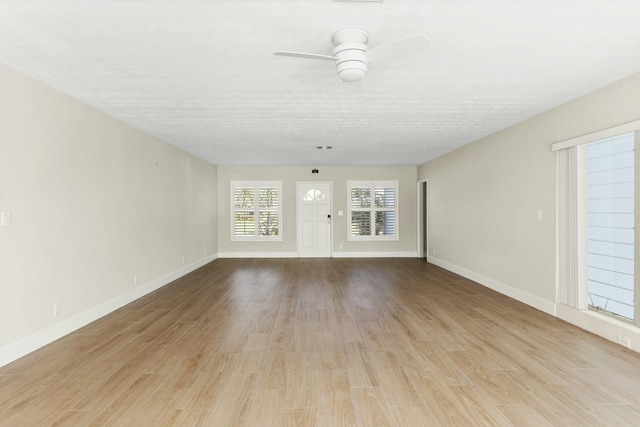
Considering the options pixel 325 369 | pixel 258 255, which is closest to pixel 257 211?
pixel 258 255

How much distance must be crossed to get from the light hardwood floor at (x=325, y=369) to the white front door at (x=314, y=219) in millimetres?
4335

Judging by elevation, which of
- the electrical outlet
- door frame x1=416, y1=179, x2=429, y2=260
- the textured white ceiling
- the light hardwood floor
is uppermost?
the textured white ceiling

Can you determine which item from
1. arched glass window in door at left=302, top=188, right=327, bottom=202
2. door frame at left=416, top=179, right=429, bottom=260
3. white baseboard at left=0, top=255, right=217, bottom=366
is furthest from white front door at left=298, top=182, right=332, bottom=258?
white baseboard at left=0, top=255, right=217, bottom=366

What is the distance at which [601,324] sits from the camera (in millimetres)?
3166

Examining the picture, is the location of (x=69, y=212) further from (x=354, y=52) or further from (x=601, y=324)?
(x=601, y=324)

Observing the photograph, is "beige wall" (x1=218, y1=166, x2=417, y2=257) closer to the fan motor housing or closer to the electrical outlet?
the electrical outlet

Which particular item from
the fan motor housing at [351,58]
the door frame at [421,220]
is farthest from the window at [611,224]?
the door frame at [421,220]

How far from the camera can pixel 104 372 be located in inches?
98.3

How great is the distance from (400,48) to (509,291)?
404 cm

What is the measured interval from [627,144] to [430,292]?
9.61 ft

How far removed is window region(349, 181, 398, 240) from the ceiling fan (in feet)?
21.1

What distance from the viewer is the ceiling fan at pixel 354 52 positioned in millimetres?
2109

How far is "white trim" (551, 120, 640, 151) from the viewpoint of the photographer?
9.43 feet

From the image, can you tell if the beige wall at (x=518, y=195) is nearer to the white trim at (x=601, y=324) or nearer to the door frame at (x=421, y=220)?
the white trim at (x=601, y=324)
